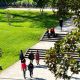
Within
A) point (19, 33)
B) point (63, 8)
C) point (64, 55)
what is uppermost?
point (63, 8)

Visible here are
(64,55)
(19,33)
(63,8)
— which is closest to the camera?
(64,55)

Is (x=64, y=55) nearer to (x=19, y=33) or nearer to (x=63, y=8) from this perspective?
(x=63, y=8)

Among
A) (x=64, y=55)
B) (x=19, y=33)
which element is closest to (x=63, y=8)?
(x=64, y=55)

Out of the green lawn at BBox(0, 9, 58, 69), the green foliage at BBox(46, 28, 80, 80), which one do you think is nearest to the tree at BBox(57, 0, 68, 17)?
the green foliage at BBox(46, 28, 80, 80)

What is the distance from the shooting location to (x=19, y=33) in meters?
41.9

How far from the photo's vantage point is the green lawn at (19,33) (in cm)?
3312

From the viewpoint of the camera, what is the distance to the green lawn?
33125 mm

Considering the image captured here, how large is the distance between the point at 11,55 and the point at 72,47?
785 inches

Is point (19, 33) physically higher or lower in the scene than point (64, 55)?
lower

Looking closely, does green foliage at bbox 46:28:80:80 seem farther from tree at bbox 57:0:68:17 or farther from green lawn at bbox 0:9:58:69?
green lawn at bbox 0:9:58:69

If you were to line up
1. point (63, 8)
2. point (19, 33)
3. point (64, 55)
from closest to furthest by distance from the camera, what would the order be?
point (64, 55), point (63, 8), point (19, 33)

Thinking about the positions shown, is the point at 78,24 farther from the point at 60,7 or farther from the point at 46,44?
the point at 46,44

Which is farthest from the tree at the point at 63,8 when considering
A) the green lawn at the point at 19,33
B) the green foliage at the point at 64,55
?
the green lawn at the point at 19,33

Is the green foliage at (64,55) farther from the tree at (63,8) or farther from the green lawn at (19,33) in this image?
the green lawn at (19,33)
